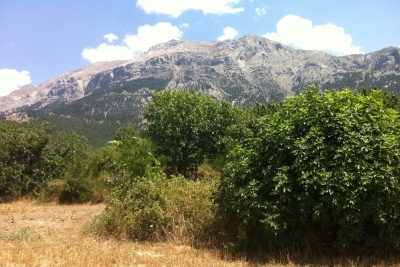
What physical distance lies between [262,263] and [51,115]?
642 feet

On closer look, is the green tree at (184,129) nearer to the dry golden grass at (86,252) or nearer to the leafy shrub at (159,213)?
the leafy shrub at (159,213)

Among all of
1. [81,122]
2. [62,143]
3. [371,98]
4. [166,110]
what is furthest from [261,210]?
Result: [81,122]

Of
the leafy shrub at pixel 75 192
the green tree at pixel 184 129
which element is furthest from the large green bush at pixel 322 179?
the green tree at pixel 184 129

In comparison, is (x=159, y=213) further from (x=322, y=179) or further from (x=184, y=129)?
(x=184, y=129)

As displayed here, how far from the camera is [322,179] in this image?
7.49 metres

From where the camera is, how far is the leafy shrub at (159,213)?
1013cm

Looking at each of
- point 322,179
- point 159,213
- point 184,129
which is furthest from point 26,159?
point 322,179

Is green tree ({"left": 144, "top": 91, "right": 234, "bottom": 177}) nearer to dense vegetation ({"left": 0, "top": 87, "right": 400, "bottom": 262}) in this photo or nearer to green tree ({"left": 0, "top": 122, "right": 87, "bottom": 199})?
green tree ({"left": 0, "top": 122, "right": 87, "bottom": 199})

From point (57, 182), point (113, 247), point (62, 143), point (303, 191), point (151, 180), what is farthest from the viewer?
point (62, 143)

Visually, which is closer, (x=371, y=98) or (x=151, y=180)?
(x=371, y=98)

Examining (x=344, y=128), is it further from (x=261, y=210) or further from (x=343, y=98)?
(x=261, y=210)

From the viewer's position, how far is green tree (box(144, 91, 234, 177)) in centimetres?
2675

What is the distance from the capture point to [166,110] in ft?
90.3

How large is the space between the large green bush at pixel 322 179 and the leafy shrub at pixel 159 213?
138cm
